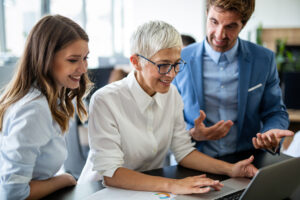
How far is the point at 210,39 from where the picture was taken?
1741 millimetres

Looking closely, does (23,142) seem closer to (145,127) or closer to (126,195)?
(126,195)

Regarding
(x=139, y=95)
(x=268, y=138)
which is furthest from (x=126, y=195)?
(x=268, y=138)

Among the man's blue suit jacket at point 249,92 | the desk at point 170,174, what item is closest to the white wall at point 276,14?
the man's blue suit jacket at point 249,92

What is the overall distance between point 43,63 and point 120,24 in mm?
7439

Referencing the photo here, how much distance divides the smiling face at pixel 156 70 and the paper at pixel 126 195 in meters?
0.47

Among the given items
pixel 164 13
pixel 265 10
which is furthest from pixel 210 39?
pixel 265 10

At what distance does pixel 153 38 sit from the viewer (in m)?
1.33

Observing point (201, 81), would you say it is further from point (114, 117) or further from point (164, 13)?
point (164, 13)

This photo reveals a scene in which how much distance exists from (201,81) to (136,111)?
50 cm

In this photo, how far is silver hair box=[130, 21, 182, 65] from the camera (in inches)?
52.2

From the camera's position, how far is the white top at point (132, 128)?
131 cm

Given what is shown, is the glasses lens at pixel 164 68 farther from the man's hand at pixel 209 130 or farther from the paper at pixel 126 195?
the paper at pixel 126 195

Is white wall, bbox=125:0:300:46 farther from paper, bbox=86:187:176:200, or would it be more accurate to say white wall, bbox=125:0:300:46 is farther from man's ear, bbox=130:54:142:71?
paper, bbox=86:187:176:200

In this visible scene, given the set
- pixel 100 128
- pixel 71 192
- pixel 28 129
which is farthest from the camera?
pixel 100 128
